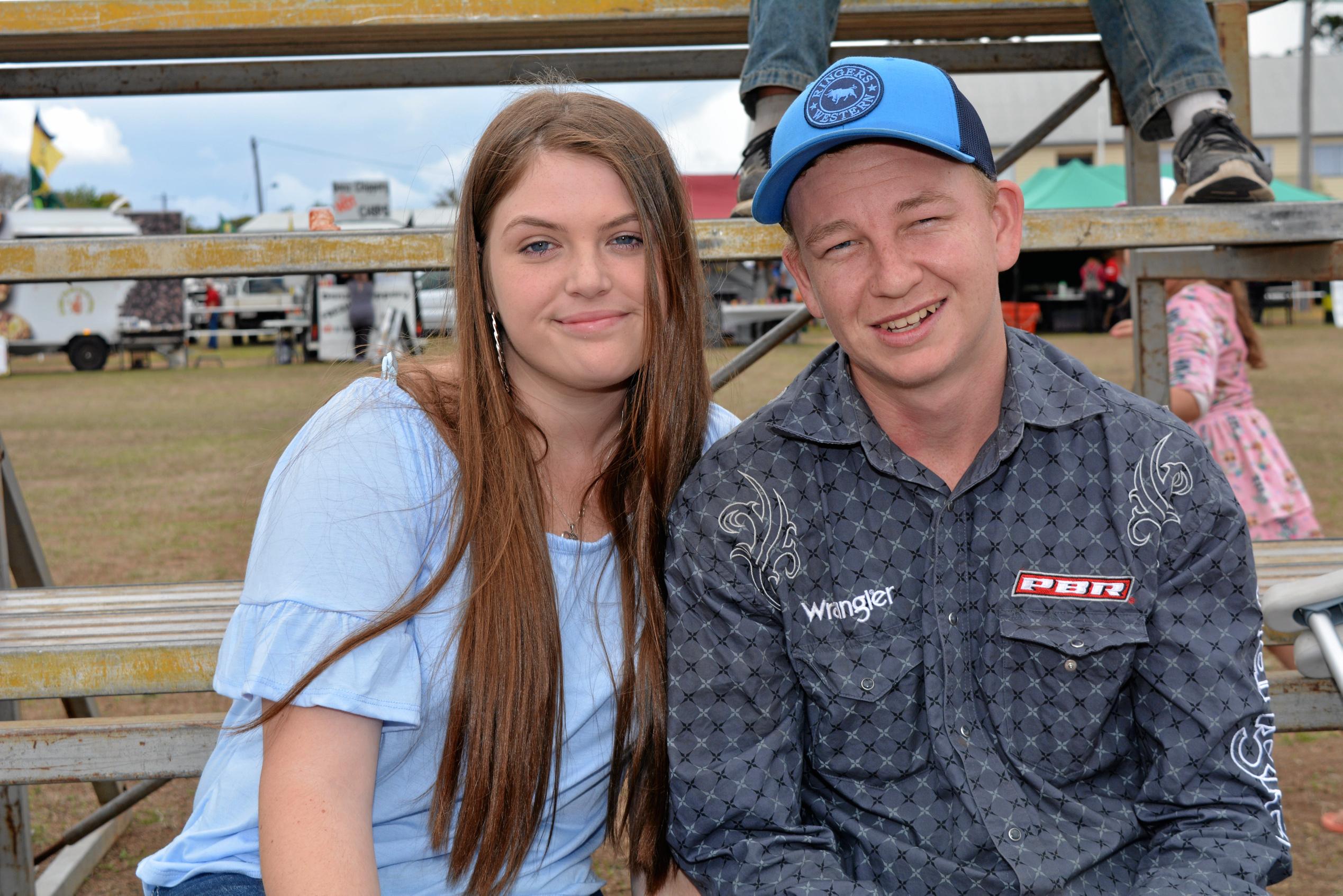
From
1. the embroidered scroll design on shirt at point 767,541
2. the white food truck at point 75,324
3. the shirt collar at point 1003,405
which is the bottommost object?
the embroidered scroll design on shirt at point 767,541

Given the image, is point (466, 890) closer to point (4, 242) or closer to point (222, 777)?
point (222, 777)

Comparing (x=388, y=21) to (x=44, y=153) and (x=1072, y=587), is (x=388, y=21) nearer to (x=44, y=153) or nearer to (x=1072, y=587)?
(x=1072, y=587)

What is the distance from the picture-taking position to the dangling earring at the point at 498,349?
74.3 inches

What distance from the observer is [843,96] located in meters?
1.77

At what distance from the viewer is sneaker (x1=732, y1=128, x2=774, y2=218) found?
2.48 metres

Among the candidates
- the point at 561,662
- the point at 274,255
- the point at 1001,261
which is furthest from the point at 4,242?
the point at 1001,261

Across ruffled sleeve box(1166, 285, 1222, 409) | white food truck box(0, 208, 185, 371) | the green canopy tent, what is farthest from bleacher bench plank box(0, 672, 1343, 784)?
white food truck box(0, 208, 185, 371)

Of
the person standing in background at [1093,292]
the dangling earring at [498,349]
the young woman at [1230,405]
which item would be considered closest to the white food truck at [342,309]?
the person standing in background at [1093,292]

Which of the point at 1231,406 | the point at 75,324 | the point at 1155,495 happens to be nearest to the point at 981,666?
the point at 1155,495

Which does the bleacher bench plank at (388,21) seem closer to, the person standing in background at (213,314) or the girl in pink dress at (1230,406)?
the girl in pink dress at (1230,406)

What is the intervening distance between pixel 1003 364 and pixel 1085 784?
65 cm

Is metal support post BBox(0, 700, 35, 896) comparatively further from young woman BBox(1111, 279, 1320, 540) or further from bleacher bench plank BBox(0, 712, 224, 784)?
young woman BBox(1111, 279, 1320, 540)

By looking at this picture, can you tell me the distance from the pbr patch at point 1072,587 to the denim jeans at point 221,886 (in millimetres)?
1164

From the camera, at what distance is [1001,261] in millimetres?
1889
